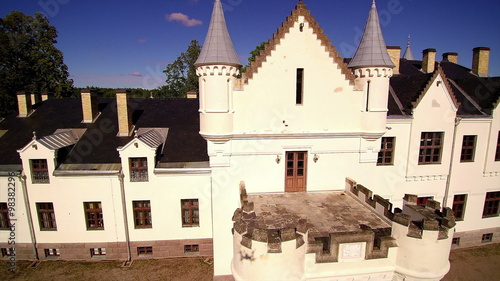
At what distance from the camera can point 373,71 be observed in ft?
42.7

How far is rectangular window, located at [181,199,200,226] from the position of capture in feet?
56.4

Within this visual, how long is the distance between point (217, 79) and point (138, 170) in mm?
8414

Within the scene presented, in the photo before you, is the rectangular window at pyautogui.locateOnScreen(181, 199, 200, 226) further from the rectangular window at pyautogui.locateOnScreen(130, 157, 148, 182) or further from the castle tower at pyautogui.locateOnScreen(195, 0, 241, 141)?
the castle tower at pyautogui.locateOnScreen(195, 0, 241, 141)

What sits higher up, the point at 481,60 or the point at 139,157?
the point at 481,60

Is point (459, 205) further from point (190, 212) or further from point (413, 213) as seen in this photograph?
point (190, 212)

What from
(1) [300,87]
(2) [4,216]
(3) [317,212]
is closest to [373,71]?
(1) [300,87]

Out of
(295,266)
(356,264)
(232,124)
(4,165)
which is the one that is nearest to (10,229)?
(4,165)

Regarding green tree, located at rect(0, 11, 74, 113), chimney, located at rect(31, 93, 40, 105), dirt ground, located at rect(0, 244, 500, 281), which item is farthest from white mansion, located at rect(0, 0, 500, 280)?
green tree, located at rect(0, 11, 74, 113)

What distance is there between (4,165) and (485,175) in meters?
32.1

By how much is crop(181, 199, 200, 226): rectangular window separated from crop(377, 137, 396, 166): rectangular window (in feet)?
40.1

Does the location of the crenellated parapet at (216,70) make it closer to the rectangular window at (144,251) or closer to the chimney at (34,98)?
the rectangular window at (144,251)

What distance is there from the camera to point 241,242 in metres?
8.52

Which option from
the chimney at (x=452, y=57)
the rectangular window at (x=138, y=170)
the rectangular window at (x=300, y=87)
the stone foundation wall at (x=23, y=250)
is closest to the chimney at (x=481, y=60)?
the chimney at (x=452, y=57)

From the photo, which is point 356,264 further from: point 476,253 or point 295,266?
point 476,253
